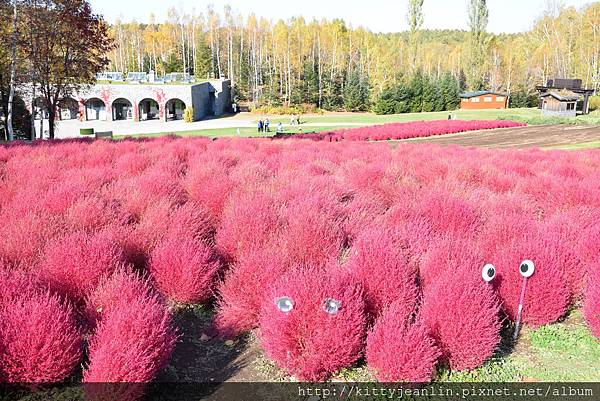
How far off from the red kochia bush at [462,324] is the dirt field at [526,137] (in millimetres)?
24884

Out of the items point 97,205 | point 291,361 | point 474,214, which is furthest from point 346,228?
point 97,205

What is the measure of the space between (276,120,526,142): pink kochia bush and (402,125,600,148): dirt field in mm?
1375

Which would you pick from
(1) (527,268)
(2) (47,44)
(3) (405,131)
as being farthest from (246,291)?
(3) (405,131)

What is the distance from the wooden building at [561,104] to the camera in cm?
4509

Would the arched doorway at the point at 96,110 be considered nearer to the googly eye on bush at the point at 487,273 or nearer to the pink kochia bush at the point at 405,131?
the pink kochia bush at the point at 405,131

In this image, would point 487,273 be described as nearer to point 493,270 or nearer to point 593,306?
point 493,270

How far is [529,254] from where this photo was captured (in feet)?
17.5

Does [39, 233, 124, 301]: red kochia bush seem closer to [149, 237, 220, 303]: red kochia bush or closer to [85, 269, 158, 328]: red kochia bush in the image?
[85, 269, 158, 328]: red kochia bush

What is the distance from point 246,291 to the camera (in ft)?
16.1

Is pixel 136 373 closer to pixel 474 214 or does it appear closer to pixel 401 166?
pixel 474 214

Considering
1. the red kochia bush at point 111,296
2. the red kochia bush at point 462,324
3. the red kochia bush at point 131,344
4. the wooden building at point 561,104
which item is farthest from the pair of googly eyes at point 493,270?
the wooden building at point 561,104

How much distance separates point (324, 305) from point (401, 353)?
0.70 meters

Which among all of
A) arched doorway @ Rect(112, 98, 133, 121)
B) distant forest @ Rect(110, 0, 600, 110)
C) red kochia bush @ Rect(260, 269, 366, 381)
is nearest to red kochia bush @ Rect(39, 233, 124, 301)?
red kochia bush @ Rect(260, 269, 366, 381)

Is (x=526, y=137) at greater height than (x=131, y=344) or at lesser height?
greater
